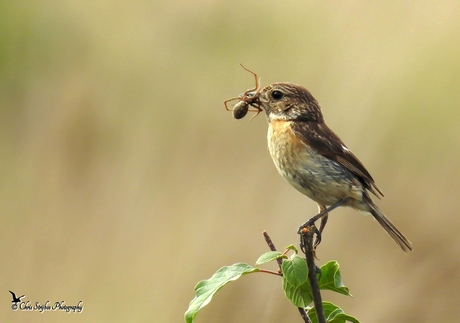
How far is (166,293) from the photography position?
554 cm

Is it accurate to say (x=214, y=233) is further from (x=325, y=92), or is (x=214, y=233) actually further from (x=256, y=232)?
(x=325, y=92)

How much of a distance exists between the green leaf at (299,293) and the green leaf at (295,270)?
0.03 metres

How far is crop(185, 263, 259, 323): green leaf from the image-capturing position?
1.80 m

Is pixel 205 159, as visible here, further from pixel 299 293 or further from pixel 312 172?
pixel 299 293

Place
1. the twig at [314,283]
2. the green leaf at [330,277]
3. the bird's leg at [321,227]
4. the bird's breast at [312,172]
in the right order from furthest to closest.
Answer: the bird's breast at [312,172], the bird's leg at [321,227], the green leaf at [330,277], the twig at [314,283]

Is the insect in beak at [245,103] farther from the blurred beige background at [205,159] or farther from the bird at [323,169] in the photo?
the blurred beige background at [205,159]

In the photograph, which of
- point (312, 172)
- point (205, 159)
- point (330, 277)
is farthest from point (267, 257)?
point (205, 159)

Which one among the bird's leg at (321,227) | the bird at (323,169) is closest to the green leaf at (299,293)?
the bird's leg at (321,227)

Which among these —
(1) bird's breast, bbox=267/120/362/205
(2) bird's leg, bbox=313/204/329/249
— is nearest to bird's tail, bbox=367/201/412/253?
(1) bird's breast, bbox=267/120/362/205

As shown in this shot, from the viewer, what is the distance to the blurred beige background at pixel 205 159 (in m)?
5.34

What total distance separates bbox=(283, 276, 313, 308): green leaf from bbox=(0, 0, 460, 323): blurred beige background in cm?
332

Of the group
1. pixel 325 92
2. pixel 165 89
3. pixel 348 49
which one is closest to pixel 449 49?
pixel 348 49

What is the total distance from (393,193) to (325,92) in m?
1.09

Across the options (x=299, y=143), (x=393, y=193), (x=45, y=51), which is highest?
(x=45, y=51)
